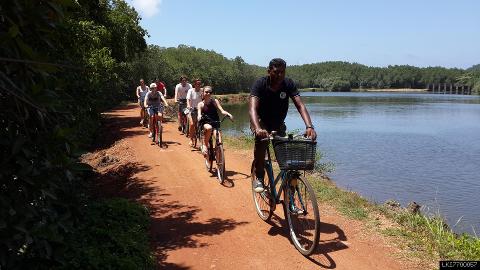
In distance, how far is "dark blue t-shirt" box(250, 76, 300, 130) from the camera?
6.01m

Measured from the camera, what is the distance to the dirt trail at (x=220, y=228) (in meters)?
5.48

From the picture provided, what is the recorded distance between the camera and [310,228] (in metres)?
5.93

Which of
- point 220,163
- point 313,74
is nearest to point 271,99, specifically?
point 220,163

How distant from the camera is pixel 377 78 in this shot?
174m

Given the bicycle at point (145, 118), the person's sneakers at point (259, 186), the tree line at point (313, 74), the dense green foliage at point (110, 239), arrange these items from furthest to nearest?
the tree line at point (313, 74) → the bicycle at point (145, 118) → the person's sneakers at point (259, 186) → the dense green foliage at point (110, 239)

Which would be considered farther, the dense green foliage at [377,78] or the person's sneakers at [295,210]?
the dense green foliage at [377,78]

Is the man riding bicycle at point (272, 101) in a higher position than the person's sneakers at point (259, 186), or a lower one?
higher

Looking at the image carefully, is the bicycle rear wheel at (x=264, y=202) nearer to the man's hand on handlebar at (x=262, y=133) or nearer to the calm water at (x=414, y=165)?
the man's hand on handlebar at (x=262, y=133)

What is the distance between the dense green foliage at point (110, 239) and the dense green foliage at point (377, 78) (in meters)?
160

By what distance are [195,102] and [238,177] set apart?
412cm

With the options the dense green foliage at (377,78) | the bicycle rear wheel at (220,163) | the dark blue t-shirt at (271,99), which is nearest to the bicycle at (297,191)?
the dark blue t-shirt at (271,99)

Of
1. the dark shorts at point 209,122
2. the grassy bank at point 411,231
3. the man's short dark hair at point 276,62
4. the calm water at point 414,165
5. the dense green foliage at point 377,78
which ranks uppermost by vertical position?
the dense green foliage at point 377,78

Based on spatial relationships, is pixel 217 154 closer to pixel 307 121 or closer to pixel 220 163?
pixel 220 163

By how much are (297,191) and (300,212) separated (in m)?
0.27
